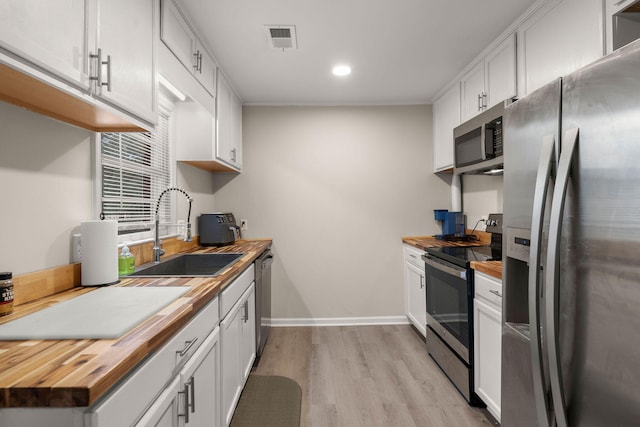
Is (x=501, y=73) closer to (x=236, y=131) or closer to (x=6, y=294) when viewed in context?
(x=236, y=131)

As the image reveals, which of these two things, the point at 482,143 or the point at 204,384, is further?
the point at 482,143

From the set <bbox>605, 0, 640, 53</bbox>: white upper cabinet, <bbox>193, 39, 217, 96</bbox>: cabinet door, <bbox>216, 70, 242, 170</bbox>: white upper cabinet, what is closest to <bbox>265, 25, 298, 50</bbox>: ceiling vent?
<bbox>193, 39, 217, 96</bbox>: cabinet door

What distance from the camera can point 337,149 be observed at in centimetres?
365

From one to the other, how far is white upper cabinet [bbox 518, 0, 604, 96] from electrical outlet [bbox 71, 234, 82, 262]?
2.46m

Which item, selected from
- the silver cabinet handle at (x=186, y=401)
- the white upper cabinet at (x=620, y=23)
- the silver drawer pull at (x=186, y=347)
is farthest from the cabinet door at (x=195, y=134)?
the white upper cabinet at (x=620, y=23)

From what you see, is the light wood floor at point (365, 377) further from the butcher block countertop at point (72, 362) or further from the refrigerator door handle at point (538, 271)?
the butcher block countertop at point (72, 362)

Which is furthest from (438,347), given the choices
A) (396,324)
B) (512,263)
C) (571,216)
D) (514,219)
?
(571,216)

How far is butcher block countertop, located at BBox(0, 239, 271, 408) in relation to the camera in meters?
0.63

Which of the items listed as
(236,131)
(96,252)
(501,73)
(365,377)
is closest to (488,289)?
(365,377)

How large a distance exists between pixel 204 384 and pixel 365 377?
146cm

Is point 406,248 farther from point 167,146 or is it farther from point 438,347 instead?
point 167,146

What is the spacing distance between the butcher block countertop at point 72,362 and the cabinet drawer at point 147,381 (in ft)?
0.11

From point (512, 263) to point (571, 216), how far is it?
0.41 m

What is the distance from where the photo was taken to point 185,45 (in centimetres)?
199
